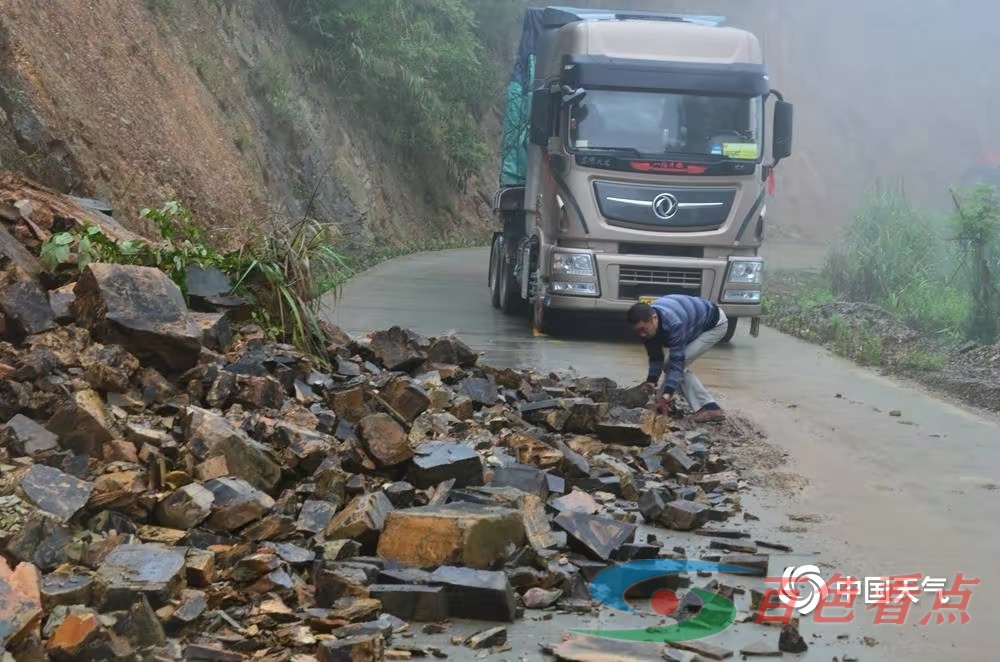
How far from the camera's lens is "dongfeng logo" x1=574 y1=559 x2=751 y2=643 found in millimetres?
5461

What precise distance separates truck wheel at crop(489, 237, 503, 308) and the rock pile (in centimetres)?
885

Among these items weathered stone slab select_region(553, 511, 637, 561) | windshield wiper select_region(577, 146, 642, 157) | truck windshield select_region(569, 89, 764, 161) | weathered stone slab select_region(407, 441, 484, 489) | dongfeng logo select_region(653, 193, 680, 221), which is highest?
truck windshield select_region(569, 89, 764, 161)

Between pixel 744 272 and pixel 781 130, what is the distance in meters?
1.78

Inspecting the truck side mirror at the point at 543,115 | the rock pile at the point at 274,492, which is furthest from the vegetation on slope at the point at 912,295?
the rock pile at the point at 274,492

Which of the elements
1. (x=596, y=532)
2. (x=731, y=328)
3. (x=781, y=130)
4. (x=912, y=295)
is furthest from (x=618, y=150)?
(x=596, y=532)

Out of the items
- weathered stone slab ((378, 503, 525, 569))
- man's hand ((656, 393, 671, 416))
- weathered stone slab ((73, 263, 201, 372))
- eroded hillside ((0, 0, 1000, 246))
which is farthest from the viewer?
eroded hillside ((0, 0, 1000, 246))

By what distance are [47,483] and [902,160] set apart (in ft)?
187

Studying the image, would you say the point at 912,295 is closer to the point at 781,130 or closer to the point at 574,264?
the point at 781,130

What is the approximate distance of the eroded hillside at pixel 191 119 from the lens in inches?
561

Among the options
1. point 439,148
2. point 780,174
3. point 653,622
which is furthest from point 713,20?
point 780,174

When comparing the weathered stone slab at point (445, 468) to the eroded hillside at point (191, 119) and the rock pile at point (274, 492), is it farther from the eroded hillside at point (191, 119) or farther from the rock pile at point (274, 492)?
the eroded hillside at point (191, 119)

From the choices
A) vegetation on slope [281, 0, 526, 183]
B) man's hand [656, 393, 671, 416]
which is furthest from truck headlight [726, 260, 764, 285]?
vegetation on slope [281, 0, 526, 183]

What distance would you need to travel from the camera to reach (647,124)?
14438 mm

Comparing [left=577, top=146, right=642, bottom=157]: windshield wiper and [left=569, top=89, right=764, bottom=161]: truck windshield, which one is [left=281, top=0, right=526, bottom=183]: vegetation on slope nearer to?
[left=569, top=89, right=764, bottom=161]: truck windshield
